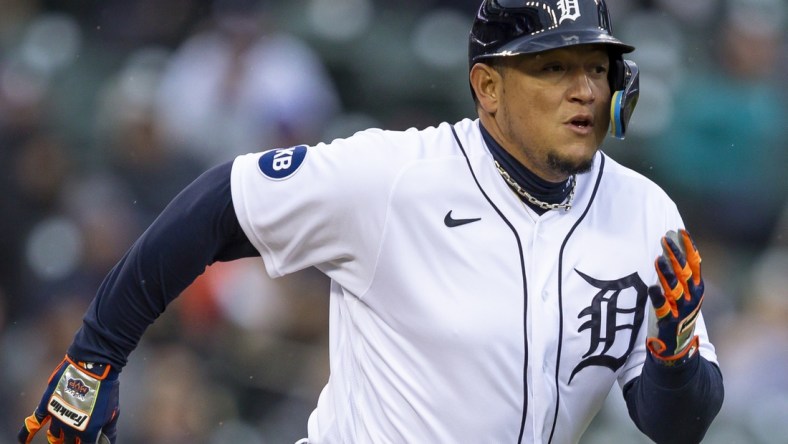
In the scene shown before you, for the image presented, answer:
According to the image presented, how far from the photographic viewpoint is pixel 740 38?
5859 mm

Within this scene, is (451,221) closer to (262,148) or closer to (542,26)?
(542,26)

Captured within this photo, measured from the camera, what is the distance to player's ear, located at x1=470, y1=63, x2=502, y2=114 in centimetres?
286

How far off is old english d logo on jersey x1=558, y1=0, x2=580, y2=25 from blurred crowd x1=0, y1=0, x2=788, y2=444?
2.75 m

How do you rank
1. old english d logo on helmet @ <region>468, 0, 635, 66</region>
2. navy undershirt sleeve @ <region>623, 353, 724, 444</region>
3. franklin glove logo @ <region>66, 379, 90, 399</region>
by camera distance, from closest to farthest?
navy undershirt sleeve @ <region>623, 353, 724, 444</region>
old english d logo on helmet @ <region>468, 0, 635, 66</region>
franklin glove logo @ <region>66, 379, 90, 399</region>

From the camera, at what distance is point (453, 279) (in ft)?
8.81

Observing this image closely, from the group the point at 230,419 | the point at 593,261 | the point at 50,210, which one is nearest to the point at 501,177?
the point at 593,261

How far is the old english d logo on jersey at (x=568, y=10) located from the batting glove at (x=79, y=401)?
1.35 metres

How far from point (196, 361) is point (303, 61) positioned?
1648mm

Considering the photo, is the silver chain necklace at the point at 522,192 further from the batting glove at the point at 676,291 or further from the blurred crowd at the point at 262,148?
the blurred crowd at the point at 262,148

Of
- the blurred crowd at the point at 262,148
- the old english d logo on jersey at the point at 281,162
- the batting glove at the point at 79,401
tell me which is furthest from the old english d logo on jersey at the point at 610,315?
the blurred crowd at the point at 262,148

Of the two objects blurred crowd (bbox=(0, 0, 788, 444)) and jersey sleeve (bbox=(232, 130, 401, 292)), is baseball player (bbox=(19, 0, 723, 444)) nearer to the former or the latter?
jersey sleeve (bbox=(232, 130, 401, 292))

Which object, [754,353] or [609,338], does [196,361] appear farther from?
[609,338]

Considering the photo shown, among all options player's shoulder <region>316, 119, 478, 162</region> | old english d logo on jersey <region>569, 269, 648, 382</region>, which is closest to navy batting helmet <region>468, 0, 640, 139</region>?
player's shoulder <region>316, 119, 478, 162</region>

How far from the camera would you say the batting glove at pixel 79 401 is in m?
2.81
